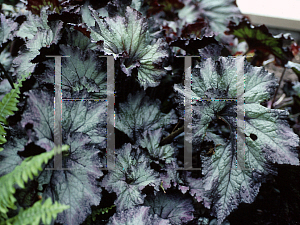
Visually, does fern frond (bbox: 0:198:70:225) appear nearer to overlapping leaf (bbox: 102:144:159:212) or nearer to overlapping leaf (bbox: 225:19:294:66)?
overlapping leaf (bbox: 102:144:159:212)

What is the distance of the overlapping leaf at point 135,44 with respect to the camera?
3.08 ft

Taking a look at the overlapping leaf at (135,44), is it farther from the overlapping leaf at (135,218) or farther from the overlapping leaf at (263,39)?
the overlapping leaf at (263,39)

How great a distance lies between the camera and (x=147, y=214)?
0.78 meters

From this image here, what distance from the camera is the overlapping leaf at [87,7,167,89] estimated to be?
94 centimetres

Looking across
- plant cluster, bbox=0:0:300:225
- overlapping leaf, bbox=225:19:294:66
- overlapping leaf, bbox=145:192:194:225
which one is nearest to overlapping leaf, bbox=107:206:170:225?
plant cluster, bbox=0:0:300:225

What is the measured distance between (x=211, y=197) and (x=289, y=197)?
0.51m

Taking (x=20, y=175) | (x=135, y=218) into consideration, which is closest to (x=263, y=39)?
(x=135, y=218)

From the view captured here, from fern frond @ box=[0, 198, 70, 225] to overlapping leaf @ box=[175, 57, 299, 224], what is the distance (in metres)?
0.48

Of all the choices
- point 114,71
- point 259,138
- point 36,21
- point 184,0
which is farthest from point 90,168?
point 184,0

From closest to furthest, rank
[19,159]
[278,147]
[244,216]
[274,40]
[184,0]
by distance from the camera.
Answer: [19,159]
[278,147]
[244,216]
[274,40]
[184,0]

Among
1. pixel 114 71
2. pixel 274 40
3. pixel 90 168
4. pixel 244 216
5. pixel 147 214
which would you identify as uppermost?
pixel 274 40

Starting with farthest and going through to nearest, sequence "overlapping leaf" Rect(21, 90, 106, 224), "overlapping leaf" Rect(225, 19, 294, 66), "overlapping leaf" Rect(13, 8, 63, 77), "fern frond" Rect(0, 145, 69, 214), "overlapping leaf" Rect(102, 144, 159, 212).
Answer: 1. "overlapping leaf" Rect(225, 19, 294, 66)
2. "overlapping leaf" Rect(13, 8, 63, 77)
3. "overlapping leaf" Rect(102, 144, 159, 212)
4. "overlapping leaf" Rect(21, 90, 106, 224)
5. "fern frond" Rect(0, 145, 69, 214)

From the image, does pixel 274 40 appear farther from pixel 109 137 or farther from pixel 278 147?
pixel 109 137

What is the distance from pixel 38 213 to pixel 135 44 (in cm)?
66
